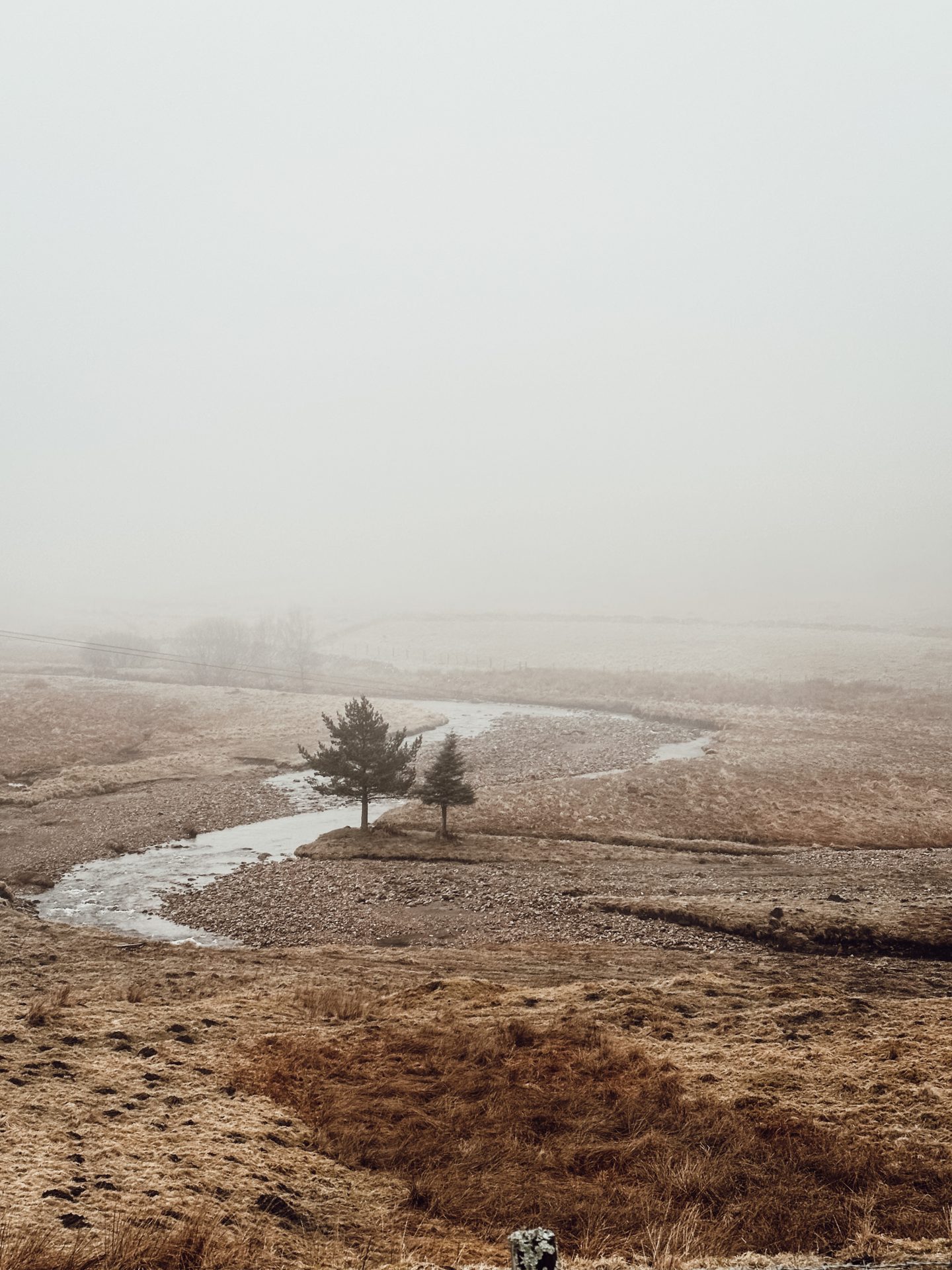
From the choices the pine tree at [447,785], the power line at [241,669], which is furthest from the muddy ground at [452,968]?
the power line at [241,669]

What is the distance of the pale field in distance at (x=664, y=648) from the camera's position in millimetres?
102875

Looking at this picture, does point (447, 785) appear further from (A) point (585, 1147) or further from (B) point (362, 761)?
(A) point (585, 1147)

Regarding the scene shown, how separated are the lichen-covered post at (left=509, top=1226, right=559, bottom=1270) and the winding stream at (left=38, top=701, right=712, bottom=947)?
19769mm

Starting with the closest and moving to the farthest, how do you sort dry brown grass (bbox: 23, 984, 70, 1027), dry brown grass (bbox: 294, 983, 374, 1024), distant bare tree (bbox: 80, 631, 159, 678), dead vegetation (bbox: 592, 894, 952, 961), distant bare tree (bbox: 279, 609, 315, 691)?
dry brown grass (bbox: 23, 984, 70, 1027), dry brown grass (bbox: 294, 983, 374, 1024), dead vegetation (bbox: 592, 894, 952, 961), distant bare tree (bbox: 80, 631, 159, 678), distant bare tree (bbox: 279, 609, 315, 691)

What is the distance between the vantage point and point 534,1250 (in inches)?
185

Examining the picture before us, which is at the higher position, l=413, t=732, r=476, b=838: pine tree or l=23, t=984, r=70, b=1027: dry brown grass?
l=413, t=732, r=476, b=838: pine tree

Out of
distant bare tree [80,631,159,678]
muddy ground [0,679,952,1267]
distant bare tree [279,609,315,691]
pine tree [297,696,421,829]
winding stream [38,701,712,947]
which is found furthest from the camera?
distant bare tree [279,609,315,691]

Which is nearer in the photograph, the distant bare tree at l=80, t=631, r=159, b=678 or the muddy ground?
the muddy ground

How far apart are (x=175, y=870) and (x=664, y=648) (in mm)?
115240

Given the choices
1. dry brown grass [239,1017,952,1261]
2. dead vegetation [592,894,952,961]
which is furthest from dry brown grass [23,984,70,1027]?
dead vegetation [592,894,952,961]

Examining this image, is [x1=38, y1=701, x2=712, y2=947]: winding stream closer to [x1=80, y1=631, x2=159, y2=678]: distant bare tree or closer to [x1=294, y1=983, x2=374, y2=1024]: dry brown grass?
[x1=294, y1=983, x2=374, y2=1024]: dry brown grass

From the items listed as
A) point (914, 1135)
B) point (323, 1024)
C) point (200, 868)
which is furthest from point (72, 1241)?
point (200, 868)

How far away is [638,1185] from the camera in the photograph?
932 cm

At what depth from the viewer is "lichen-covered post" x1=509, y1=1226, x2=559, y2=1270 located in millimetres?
4641
